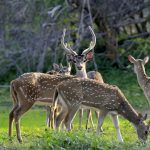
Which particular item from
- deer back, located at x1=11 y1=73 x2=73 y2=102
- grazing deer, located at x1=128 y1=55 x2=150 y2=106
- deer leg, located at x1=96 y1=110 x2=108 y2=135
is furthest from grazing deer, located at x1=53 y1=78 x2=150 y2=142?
grazing deer, located at x1=128 y1=55 x2=150 y2=106

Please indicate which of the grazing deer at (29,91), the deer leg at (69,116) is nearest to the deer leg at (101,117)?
the deer leg at (69,116)

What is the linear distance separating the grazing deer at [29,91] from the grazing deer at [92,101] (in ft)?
1.76

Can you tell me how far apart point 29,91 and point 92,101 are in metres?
1.19

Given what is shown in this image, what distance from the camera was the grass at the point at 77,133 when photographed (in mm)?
9930

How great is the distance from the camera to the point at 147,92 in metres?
14.2

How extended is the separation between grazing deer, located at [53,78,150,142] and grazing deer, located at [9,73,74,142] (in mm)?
537

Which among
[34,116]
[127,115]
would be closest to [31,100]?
[127,115]

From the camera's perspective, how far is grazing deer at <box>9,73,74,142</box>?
12.3m

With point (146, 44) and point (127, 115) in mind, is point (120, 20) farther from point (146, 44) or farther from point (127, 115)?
point (127, 115)

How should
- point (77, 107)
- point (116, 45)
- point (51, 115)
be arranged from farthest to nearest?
point (116, 45) → point (51, 115) → point (77, 107)

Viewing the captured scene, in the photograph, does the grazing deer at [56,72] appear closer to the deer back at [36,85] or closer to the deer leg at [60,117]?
the deer back at [36,85]

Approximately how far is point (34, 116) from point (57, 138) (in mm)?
7033

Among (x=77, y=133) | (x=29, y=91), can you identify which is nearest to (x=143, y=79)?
(x=29, y=91)

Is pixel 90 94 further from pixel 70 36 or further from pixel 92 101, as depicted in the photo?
pixel 70 36
